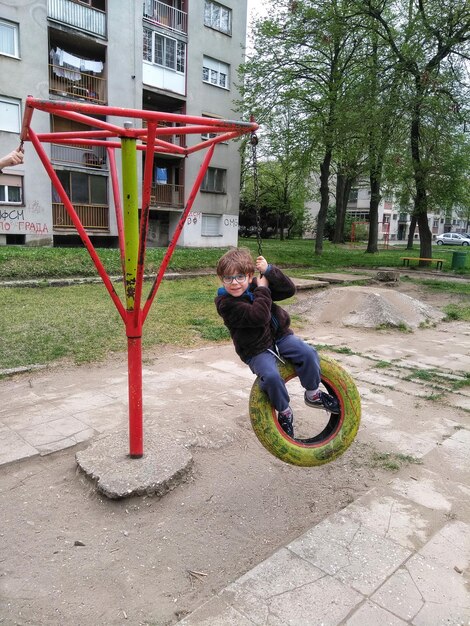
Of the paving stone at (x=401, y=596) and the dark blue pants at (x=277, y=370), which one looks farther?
the dark blue pants at (x=277, y=370)

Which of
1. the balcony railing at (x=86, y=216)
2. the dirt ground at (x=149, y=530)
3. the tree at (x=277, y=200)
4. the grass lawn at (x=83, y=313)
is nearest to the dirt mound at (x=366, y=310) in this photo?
the grass lawn at (x=83, y=313)

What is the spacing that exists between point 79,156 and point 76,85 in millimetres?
2829

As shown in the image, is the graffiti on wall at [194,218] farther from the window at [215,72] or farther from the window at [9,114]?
the window at [9,114]

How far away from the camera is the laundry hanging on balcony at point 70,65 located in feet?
62.2

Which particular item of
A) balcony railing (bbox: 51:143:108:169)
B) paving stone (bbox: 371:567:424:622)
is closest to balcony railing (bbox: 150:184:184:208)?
balcony railing (bbox: 51:143:108:169)

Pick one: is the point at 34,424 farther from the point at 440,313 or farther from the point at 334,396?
the point at 440,313

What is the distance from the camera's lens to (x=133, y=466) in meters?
3.10

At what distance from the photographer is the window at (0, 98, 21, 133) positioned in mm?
17531

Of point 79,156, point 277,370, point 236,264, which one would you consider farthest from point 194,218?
point 277,370

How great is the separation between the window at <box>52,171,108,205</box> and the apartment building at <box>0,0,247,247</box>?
4 centimetres

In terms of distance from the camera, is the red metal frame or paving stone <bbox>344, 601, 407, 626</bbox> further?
the red metal frame

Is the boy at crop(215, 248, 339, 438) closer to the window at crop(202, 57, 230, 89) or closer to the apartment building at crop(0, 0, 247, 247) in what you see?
the apartment building at crop(0, 0, 247, 247)

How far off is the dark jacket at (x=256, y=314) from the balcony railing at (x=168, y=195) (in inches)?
844

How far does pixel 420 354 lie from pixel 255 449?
12.7 ft
